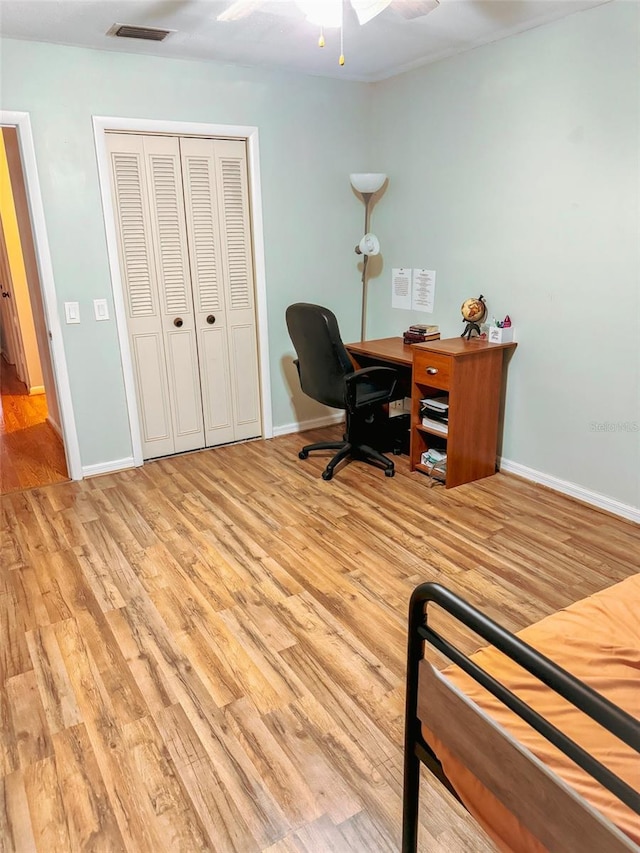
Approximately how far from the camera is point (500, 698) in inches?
40.7

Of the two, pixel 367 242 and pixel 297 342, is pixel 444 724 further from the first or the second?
pixel 367 242

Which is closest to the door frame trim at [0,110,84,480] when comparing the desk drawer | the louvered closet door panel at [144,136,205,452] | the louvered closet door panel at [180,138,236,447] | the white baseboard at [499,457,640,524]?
the louvered closet door panel at [144,136,205,452]

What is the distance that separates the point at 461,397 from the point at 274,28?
2156mm

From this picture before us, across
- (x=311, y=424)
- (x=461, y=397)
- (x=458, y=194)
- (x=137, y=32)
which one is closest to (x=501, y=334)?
(x=461, y=397)

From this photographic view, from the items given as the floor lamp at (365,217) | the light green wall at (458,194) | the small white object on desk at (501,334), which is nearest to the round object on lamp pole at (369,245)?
the floor lamp at (365,217)

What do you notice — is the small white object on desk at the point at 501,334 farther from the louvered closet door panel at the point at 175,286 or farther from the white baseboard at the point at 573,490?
the louvered closet door panel at the point at 175,286

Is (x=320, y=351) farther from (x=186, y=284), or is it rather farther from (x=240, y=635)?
(x=240, y=635)

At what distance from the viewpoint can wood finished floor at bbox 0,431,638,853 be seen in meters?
1.58

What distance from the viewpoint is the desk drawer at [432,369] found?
3.35 meters

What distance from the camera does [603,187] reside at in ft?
9.61

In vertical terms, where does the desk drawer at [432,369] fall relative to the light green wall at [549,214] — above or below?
below

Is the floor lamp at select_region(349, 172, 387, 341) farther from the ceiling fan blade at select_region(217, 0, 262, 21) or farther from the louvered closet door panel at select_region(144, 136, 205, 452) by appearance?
the ceiling fan blade at select_region(217, 0, 262, 21)

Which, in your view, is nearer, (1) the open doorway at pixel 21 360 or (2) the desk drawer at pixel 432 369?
(2) the desk drawer at pixel 432 369

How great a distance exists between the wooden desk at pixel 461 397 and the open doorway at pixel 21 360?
2312 millimetres
